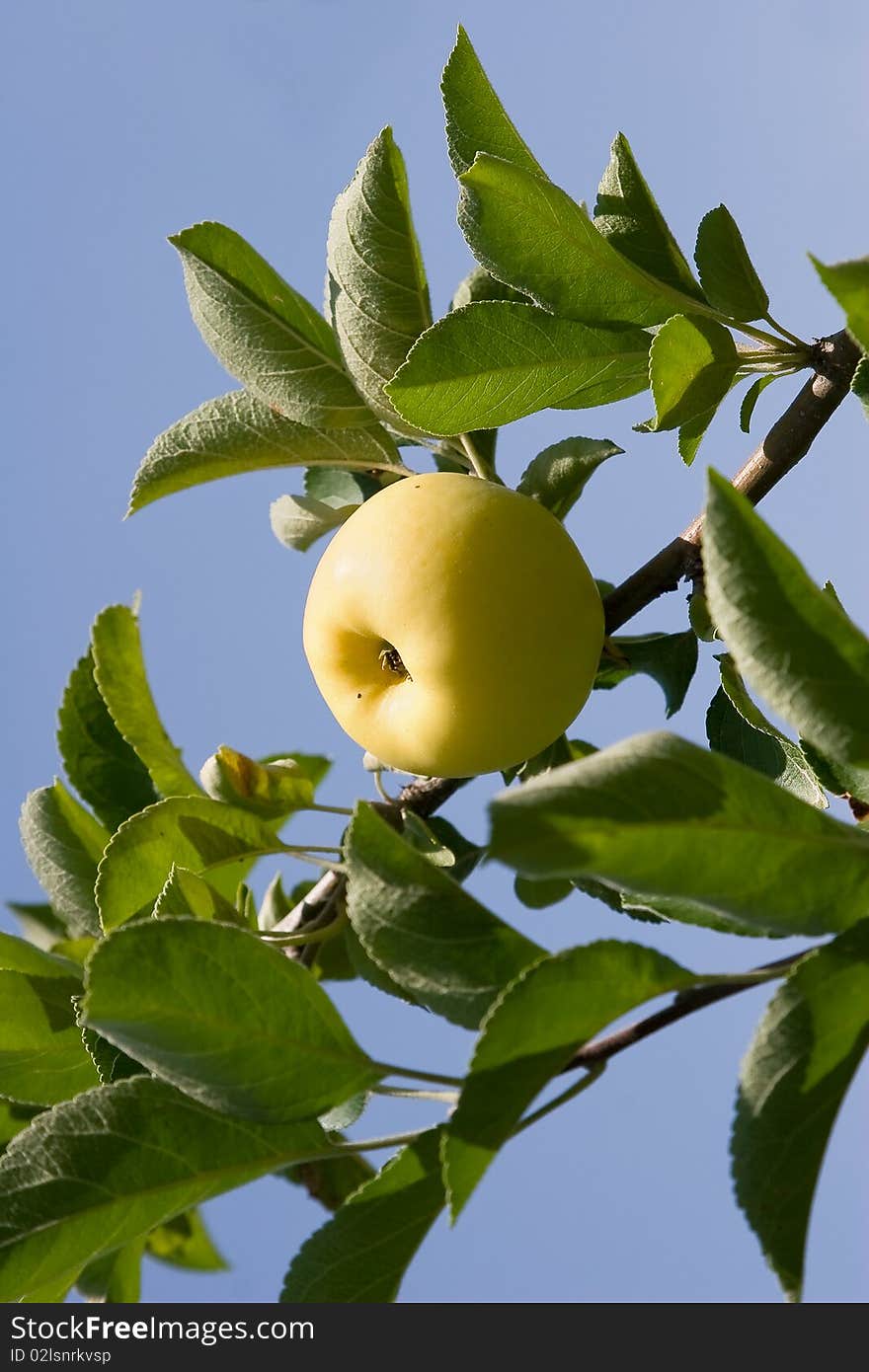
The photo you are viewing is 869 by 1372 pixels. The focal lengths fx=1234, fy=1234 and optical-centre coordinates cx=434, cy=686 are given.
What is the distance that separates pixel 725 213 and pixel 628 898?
2.14 ft

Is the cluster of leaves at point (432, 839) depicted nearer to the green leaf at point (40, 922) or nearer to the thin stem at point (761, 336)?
the thin stem at point (761, 336)

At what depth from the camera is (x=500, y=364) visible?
115cm

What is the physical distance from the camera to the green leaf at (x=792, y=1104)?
0.74 m

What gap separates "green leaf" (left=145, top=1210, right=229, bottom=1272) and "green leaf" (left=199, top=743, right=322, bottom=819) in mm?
1072

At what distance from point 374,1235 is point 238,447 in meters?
0.82

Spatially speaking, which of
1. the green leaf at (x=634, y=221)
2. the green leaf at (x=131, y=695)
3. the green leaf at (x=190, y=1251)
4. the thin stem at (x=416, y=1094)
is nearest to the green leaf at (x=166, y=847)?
the green leaf at (x=131, y=695)

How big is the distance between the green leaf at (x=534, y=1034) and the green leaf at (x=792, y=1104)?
85 mm

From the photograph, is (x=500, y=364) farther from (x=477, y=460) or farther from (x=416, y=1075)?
(x=416, y=1075)

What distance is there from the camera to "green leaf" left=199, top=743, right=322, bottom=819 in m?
1.26

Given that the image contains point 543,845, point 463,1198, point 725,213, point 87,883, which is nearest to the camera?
point 543,845

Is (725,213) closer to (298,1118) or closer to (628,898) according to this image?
(628,898)

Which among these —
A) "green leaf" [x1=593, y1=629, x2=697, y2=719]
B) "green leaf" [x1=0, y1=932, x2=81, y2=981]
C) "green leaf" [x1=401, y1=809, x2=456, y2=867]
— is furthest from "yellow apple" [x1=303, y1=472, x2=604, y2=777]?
"green leaf" [x1=0, y1=932, x2=81, y2=981]

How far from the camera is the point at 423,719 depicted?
3.86 feet
